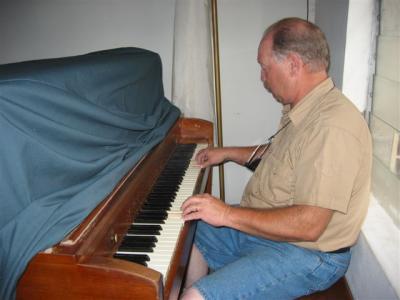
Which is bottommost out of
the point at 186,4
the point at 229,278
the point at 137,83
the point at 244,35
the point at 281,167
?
the point at 229,278

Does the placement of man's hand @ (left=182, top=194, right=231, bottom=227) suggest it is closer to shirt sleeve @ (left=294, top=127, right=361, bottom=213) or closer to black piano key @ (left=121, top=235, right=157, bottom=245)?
black piano key @ (left=121, top=235, right=157, bottom=245)

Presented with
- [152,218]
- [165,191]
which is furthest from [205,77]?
[152,218]

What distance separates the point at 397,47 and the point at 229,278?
116 cm

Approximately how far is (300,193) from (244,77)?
1.81 metres

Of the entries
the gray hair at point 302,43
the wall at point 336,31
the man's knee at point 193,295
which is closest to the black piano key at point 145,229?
the man's knee at point 193,295

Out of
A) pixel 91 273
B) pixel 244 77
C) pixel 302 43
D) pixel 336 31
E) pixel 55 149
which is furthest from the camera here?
pixel 244 77

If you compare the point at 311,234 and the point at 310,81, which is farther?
the point at 310,81

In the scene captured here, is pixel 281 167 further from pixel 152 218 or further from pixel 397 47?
pixel 397 47

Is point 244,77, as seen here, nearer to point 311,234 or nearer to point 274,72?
point 274,72

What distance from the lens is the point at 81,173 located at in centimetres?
116

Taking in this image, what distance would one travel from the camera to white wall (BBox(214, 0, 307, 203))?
8.77 feet

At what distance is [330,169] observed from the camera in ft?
3.71

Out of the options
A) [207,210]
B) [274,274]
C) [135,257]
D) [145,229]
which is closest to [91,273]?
[135,257]

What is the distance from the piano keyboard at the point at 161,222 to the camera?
112cm
